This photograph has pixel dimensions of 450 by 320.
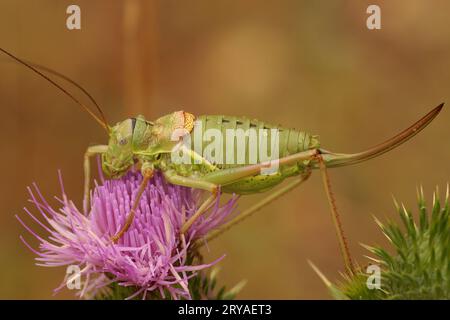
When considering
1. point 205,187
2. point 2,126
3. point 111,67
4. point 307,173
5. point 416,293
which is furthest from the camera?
point 111,67

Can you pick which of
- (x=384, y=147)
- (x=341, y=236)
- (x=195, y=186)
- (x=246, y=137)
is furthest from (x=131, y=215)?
(x=384, y=147)

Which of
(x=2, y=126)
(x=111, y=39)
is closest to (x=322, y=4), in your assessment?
(x=111, y=39)

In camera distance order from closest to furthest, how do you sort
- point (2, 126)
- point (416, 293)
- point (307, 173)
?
point (416, 293), point (307, 173), point (2, 126)

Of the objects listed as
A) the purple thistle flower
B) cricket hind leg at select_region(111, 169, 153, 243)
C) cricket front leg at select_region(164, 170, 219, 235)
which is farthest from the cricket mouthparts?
cricket hind leg at select_region(111, 169, 153, 243)

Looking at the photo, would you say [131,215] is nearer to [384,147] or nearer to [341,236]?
[341,236]

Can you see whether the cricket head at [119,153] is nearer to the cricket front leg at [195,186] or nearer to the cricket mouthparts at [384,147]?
the cricket front leg at [195,186]

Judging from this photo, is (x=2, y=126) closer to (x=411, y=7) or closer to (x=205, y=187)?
(x=205, y=187)
